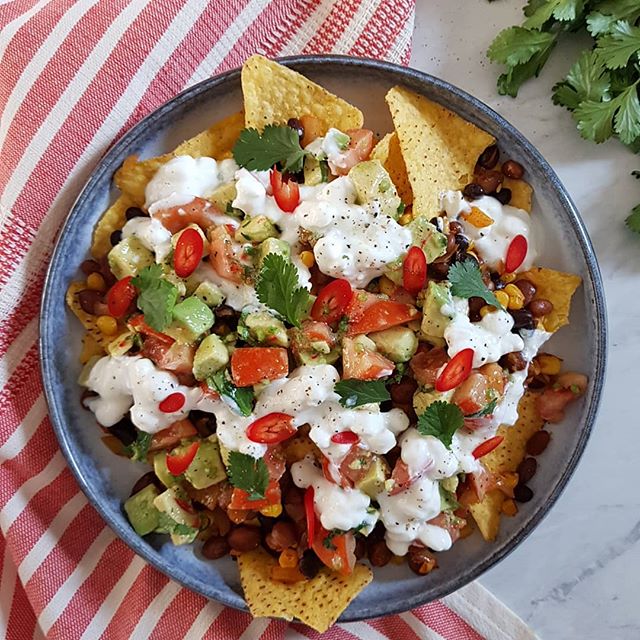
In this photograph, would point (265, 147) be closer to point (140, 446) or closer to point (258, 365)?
point (258, 365)

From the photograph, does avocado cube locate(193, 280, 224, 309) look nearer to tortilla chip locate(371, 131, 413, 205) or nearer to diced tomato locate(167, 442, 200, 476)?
diced tomato locate(167, 442, 200, 476)

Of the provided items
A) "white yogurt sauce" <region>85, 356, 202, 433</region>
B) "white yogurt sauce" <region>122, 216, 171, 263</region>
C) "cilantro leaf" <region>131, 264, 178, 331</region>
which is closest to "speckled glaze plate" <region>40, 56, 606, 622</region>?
"white yogurt sauce" <region>85, 356, 202, 433</region>

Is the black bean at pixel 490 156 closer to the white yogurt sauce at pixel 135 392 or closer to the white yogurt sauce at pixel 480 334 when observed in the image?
the white yogurt sauce at pixel 480 334

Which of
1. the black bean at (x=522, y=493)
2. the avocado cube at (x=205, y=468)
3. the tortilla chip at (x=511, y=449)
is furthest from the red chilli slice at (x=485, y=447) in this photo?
the avocado cube at (x=205, y=468)

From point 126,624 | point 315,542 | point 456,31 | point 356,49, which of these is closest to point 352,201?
point 356,49

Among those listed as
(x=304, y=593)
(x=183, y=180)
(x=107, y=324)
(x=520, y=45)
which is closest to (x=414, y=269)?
(x=183, y=180)
